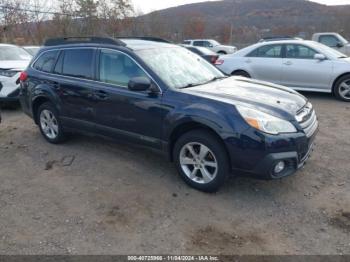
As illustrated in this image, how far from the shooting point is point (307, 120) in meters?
4.14

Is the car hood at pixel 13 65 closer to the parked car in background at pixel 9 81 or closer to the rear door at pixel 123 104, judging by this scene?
the parked car in background at pixel 9 81

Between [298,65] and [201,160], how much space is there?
19.2ft

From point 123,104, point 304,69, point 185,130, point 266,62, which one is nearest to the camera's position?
point 185,130

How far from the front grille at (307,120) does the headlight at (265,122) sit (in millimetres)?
235

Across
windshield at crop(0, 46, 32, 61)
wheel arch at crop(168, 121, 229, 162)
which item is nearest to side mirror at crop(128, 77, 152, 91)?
wheel arch at crop(168, 121, 229, 162)

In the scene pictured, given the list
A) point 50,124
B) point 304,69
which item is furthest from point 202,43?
point 50,124

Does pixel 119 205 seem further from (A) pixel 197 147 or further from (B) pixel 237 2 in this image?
(B) pixel 237 2

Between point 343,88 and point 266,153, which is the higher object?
point 266,153

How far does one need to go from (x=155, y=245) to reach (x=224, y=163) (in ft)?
3.85

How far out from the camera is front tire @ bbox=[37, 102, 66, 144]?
568 centimetres

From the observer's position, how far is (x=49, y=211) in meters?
3.81

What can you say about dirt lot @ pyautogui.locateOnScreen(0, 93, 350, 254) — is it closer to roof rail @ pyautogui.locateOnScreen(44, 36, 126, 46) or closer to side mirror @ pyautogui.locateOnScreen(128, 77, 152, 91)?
side mirror @ pyautogui.locateOnScreen(128, 77, 152, 91)

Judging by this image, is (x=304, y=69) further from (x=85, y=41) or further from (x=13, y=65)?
(x=13, y=65)

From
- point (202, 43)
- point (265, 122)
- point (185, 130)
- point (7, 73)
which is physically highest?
point (265, 122)
